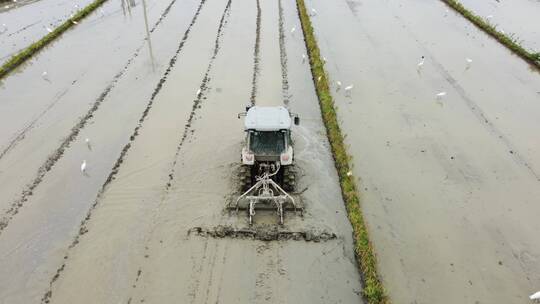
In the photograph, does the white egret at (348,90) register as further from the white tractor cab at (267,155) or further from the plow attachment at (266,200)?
the plow attachment at (266,200)

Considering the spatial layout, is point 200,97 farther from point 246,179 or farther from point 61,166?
point 246,179

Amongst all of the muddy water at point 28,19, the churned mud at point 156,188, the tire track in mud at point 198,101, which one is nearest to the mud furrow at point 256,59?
the churned mud at point 156,188

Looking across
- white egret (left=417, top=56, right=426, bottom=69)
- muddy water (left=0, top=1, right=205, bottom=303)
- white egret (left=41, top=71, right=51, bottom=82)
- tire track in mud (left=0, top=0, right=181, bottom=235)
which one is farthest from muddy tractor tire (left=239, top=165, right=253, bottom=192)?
white egret (left=41, top=71, right=51, bottom=82)

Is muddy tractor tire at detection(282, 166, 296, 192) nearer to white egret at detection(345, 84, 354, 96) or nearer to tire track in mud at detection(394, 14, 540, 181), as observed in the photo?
white egret at detection(345, 84, 354, 96)

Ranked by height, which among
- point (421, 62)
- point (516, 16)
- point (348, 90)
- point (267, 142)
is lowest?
point (348, 90)

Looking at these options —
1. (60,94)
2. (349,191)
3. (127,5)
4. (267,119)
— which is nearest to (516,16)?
(349,191)

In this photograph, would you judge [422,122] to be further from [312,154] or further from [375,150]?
[312,154]
